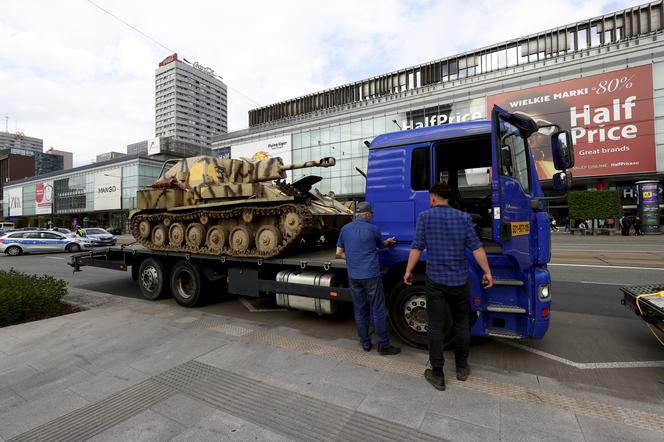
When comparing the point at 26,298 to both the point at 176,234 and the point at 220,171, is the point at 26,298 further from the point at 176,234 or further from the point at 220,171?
the point at 220,171

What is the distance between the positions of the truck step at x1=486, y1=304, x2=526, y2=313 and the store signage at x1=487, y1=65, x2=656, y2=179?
2691cm

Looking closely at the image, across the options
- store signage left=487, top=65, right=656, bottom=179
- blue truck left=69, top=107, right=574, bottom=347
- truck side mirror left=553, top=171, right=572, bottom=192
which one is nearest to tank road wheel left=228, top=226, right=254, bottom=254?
blue truck left=69, top=107, right=574, bottom=347

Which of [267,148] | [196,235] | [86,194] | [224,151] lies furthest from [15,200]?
[196,235]

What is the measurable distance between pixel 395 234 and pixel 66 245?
2283cm

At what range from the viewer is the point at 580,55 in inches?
1206

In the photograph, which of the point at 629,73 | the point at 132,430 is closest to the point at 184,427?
the point at 132,430

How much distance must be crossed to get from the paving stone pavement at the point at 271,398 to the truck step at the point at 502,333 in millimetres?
402

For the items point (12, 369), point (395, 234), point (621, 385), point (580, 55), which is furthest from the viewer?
point (580, 55)

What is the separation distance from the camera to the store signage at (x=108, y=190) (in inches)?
2391

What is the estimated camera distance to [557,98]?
30625 mm

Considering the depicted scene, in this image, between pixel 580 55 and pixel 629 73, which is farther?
pixel 580 55

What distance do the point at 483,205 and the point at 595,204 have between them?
29.4 metres

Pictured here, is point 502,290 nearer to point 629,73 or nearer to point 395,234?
point 395,234

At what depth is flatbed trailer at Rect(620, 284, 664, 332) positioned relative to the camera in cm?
391
